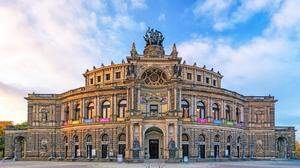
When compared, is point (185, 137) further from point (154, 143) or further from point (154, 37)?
point (154, 37)

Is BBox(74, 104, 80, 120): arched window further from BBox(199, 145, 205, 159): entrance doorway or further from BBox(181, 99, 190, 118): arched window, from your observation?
BBox(199, 145, 205, 159): entrance doorway

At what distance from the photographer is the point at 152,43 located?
79938 mm

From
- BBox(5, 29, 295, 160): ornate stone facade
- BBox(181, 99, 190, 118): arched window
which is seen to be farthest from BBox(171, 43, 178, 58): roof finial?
BBox(181, 99, 190, 118): arched window

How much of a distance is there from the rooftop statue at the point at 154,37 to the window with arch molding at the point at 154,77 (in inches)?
255

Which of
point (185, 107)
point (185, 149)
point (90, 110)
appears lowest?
point (185, 149)

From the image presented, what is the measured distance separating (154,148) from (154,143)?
35.9 inches

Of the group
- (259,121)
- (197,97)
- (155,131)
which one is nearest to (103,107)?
(155,131)

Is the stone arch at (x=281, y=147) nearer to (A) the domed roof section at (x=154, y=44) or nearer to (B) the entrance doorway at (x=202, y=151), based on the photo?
(B) the entrance doorway at (x=202, y=151)

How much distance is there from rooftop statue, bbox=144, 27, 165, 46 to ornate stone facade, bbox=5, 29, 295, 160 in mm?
194

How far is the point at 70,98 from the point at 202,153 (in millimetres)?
29901

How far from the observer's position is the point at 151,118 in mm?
72125

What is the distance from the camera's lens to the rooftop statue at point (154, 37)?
80.2 meters

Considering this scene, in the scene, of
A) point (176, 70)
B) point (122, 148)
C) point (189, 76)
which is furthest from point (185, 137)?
point (189, 76)

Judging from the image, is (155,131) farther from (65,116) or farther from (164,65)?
(65,116)
